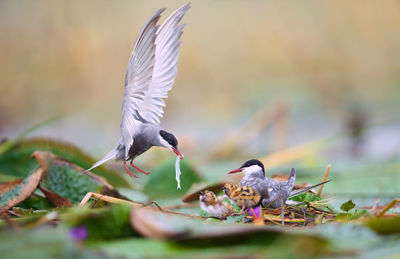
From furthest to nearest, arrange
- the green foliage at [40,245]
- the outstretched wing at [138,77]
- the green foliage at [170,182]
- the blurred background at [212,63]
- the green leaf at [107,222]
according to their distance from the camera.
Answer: the blurred background at [212,63], the green foliage at [170,182], the outstretched wing at [138,77], the green leaf at [107,222], the green foliage at [40,245]

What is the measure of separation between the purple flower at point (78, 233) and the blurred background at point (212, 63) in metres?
3.93

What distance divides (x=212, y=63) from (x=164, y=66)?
4688mm

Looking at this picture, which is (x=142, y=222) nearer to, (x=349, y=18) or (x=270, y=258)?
(x=270, y=258)

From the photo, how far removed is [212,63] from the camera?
5512 millimetres

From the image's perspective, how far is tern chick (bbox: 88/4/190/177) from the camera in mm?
797

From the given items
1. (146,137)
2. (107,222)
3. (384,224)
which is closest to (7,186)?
(146,137)

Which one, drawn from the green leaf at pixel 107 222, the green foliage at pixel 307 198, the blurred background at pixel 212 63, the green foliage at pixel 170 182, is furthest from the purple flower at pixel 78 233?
the blurred background at pixel 212 63

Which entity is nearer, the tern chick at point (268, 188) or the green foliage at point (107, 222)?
the green foliage at point (107, 222)

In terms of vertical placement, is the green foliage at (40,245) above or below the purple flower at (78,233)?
above

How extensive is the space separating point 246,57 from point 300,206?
16.5 ft

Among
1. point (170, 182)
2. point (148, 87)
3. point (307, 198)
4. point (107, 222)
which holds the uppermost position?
point (148, 87)

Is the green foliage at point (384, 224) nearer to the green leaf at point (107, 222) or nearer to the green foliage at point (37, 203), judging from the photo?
the green leaf at point (107, 222)

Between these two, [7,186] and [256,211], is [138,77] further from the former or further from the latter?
[7,186]

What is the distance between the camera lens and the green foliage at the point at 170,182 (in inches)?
62.9
